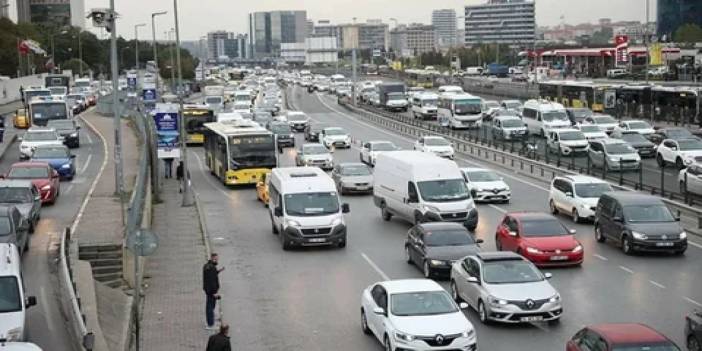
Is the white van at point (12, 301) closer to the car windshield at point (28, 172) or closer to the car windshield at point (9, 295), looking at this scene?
the car windshield at point (9, 295)

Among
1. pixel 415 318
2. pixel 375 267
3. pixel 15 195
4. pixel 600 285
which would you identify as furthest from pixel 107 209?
pixel 415 318

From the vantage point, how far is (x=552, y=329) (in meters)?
19.2

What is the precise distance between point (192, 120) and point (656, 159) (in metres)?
29.4

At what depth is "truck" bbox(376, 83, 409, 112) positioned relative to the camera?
101 meters

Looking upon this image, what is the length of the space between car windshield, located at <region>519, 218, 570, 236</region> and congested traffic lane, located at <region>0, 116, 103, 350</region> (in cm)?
1116

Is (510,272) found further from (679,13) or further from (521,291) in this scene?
(679,13)

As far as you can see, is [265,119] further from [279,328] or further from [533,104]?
[279,328]

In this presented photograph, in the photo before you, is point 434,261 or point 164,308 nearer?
point 164,308

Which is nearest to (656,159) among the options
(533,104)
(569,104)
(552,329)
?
(533,104)

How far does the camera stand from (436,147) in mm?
53031

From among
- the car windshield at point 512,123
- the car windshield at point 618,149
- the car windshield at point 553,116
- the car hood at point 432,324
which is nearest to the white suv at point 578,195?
the car windshield at point 618,149

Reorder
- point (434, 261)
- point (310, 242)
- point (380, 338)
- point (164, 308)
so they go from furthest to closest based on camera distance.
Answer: point (310, 242)
point (434, 261)
point (164, 308)
point (380, 338)

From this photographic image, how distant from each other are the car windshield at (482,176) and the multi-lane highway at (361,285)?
4.15 feet

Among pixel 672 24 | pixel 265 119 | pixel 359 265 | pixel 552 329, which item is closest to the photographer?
pixel 552 329
